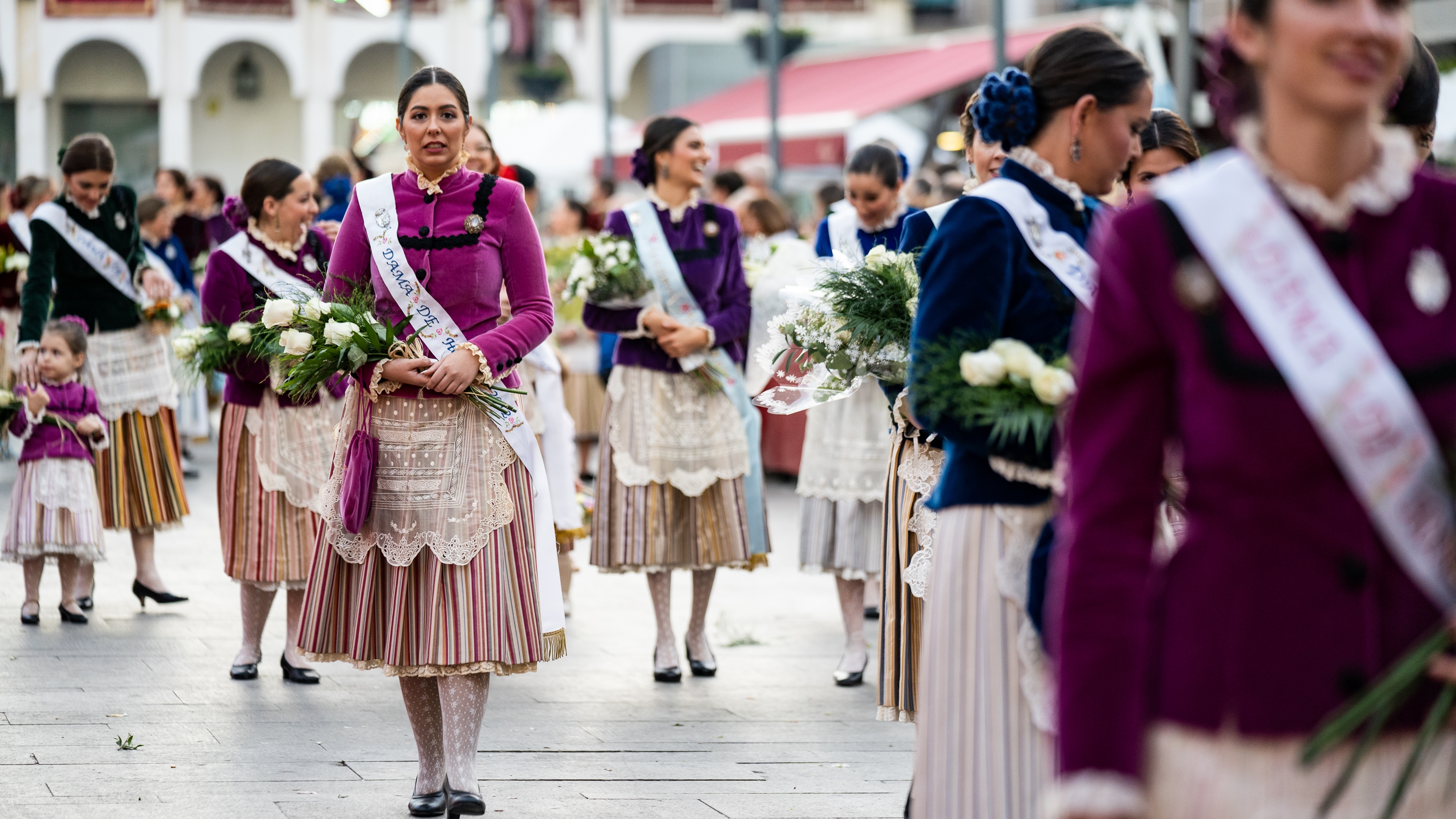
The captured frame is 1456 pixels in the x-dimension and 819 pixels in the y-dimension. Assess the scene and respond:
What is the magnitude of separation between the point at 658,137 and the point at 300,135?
3197 cm

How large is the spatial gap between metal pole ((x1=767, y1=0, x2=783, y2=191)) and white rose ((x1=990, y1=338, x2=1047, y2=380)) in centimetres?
1571

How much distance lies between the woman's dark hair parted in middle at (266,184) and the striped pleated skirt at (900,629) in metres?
3.01

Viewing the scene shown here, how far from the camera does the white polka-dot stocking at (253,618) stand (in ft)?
22.5

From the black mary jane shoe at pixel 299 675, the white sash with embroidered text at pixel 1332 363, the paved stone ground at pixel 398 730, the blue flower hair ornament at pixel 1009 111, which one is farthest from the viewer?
the black mary jane shoe at pixel 299 675

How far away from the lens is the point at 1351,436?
205cm

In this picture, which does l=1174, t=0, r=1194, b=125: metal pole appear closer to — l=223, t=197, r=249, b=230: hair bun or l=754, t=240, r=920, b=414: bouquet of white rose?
l=223, t=197, r=249, b=230: hair bun

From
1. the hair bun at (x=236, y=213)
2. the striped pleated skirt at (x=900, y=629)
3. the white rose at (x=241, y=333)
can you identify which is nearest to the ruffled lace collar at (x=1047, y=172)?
the striped pleated skirt at (x=900, y=629)

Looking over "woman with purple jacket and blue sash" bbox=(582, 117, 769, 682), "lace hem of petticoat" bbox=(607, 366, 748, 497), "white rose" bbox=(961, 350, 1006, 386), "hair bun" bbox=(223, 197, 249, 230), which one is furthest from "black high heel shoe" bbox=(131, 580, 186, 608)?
"white rose" bbox=(961, 350, 1006, 386)

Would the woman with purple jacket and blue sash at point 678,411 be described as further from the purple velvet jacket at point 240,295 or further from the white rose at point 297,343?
the white rose at point 297,343

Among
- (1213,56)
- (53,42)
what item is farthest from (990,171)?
(53,42)

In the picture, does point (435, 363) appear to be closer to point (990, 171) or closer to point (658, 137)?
point (990, 171)

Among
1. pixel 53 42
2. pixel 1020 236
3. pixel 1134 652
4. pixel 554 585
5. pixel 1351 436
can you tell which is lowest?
pixel 554 585

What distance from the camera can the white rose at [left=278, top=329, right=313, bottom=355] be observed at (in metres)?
4.71

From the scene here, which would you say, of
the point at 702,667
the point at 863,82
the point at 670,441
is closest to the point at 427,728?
the point at 702,667
